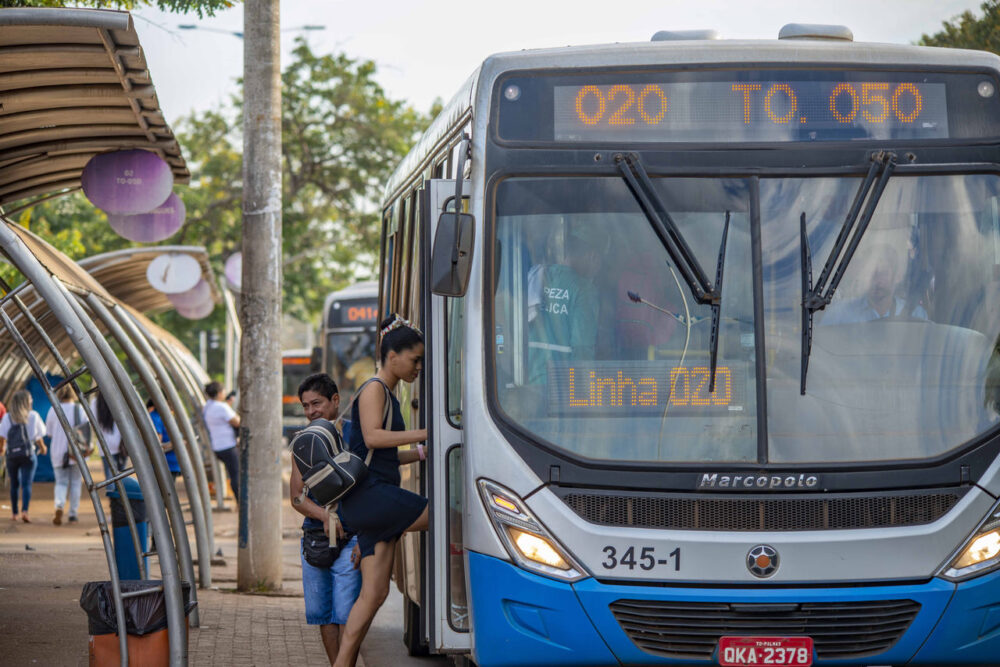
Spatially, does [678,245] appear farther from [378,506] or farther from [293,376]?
[293,376]

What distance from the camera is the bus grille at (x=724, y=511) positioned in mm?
6023

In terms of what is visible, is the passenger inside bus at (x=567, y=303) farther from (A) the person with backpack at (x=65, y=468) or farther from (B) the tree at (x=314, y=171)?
(B) the tree at (x=314, y=171)

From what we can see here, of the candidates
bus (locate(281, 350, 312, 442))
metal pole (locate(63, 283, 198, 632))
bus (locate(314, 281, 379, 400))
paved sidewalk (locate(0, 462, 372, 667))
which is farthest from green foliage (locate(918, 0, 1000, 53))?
bus (locate(281, 350, 312, 442))

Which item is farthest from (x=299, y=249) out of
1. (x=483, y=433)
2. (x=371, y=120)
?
(x=483, y=433)

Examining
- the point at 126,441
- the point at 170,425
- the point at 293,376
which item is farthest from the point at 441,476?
the point at 293,376

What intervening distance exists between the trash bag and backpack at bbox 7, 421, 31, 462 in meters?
11.5

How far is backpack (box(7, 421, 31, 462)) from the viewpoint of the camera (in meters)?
18.4

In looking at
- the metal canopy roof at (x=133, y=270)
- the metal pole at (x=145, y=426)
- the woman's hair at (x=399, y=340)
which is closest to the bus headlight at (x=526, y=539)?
the woman's hair at (x=399, y=340)

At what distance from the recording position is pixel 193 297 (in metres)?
22.5

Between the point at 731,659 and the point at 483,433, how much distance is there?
138cm

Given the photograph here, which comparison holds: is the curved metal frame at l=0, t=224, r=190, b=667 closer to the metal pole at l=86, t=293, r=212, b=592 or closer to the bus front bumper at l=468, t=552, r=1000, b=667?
the bus front bumper at l=468, t=552, r=1000, b=667

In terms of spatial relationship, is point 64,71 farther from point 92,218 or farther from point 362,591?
point 92,218

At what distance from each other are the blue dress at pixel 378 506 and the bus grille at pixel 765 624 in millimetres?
1380

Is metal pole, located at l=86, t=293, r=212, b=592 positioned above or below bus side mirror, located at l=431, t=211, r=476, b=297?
below
